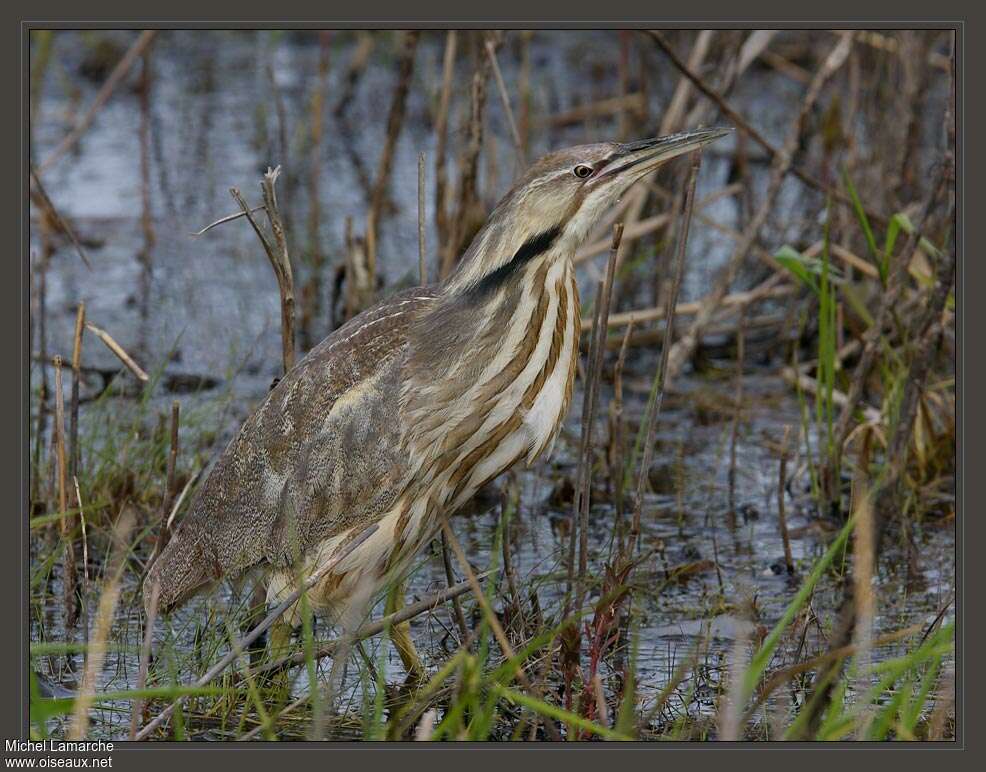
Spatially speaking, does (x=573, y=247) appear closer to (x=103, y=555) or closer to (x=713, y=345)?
(x=103, y=555)

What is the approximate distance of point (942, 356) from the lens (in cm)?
511

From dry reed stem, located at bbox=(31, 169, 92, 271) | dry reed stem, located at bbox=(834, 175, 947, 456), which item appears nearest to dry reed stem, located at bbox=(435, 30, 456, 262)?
dry reed stem, located at bbox=(31, 169, 92, 271)

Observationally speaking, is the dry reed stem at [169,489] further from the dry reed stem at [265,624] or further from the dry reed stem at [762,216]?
the dry reed stem at [762,216]

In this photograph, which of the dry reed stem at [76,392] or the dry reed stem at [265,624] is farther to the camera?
the dry reed stem at [76,392]

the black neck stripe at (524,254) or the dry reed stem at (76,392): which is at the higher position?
the black neck stripe at (524,254)

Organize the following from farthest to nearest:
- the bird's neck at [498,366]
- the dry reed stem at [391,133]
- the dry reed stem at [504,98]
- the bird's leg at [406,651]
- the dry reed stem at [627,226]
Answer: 1. the dry reed stem at [627,226]
2. the dry reed stem at [391,133]
3. the dry reed stem at [504,98]
4. the bird's leg at [406,651]
5. the bird's neck at [498,366]

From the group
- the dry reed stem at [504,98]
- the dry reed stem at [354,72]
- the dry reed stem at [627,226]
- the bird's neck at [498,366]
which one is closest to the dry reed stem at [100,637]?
the bird's neck at [498,366]

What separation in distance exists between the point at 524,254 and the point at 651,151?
12.4 inches

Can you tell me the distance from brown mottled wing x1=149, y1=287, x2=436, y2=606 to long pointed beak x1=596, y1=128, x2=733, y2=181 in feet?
1.72

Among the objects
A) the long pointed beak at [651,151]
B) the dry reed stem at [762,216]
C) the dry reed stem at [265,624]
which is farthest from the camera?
the dry reed stem at [762,216]

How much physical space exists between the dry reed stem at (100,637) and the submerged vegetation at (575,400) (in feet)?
0.07

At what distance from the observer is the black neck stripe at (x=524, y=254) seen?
3.11 metres

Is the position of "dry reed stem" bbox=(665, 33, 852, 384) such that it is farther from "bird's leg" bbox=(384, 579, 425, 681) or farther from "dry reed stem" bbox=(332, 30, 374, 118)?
"dry reed stem" bbox=(332, 30, 374, 118)

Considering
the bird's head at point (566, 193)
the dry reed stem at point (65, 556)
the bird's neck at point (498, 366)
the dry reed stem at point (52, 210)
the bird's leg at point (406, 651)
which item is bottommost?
the bird's leg at point (406, 651)
